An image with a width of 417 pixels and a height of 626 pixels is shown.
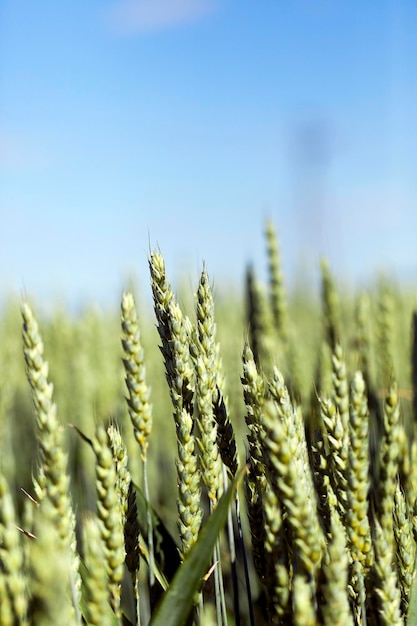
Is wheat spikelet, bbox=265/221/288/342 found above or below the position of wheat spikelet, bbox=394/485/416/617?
above

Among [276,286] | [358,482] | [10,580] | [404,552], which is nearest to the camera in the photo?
[10,580]

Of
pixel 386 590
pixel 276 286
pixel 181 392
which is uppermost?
pixel 276 286

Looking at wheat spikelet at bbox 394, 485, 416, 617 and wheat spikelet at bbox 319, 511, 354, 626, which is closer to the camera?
wheat spikelet at bbox 319, 511, 354, 626

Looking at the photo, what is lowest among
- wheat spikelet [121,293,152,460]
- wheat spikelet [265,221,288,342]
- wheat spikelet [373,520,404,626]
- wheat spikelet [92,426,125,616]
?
wheat spikelet [373,520,404,626]

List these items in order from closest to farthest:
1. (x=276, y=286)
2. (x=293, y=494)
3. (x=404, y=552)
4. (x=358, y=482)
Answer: (x=293, y=494) < (x=358, y=482) < (x=404, y=552) < (x=276, y=286)

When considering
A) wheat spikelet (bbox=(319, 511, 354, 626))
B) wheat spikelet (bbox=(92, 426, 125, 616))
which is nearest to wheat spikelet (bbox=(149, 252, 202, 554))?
wheat spikelet (bbox=(92, 426, 125, 616))

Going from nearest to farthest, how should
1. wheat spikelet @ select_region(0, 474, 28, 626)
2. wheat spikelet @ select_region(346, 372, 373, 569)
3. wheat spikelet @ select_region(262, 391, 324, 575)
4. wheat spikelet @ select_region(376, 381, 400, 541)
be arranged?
wheat spikelet @ select_region(0, 474, 28, 626), wheat spikelet @ select_region(262, 391, 324, 575), wheat spikelet @ select_region(346, 372, 373, 569), wheat spikelet @ select_region(376, 381, 400, 541)

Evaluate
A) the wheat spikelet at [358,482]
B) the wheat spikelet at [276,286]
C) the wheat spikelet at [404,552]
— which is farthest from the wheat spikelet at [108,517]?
the wheat spikelet at [276,286]

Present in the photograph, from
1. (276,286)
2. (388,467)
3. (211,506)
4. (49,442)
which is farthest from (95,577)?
(276,286)

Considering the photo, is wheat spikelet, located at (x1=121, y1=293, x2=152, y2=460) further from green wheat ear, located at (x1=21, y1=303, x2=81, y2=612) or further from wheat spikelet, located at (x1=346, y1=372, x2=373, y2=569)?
wheat spikelet, located at (x1=346, y1=372, x2=373, y2=569)

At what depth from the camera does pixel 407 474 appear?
161 cm

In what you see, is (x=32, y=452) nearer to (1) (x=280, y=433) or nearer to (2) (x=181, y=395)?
(2) (x=181, y=395)

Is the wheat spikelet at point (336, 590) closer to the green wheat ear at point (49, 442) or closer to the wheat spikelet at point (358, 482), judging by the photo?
the wheat spikelet at point (358, 482)

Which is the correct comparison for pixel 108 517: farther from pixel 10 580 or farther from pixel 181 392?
pixel 181 392
